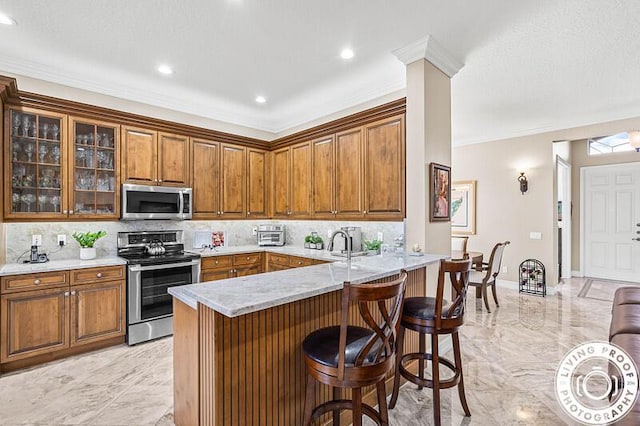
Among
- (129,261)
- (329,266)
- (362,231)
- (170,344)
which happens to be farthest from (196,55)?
(170,344)

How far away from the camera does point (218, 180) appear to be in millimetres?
4727

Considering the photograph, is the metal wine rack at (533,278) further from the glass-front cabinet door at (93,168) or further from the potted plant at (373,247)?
the glass-front cabinet door at (93,168)

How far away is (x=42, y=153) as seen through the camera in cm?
340

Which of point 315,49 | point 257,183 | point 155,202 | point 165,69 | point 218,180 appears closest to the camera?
point 315,49

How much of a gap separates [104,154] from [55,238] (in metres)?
1.08

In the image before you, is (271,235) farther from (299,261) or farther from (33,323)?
(33,323)

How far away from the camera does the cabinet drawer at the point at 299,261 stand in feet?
13.3

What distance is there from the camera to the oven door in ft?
11.4

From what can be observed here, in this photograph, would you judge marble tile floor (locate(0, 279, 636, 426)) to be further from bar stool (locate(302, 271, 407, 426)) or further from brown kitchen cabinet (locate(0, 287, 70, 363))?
bar stool (locate(302, 271, 407, 426))

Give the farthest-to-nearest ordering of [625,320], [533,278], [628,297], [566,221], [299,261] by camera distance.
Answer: [566,221], [533,278], [299,261], [628,297], [625,320]

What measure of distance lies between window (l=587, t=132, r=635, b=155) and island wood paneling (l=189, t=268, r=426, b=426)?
23.9 ft

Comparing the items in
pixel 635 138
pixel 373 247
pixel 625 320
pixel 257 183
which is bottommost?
pixel 625 320

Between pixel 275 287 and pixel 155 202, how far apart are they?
2999 millimetres

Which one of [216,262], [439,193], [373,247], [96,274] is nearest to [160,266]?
[96,274]
